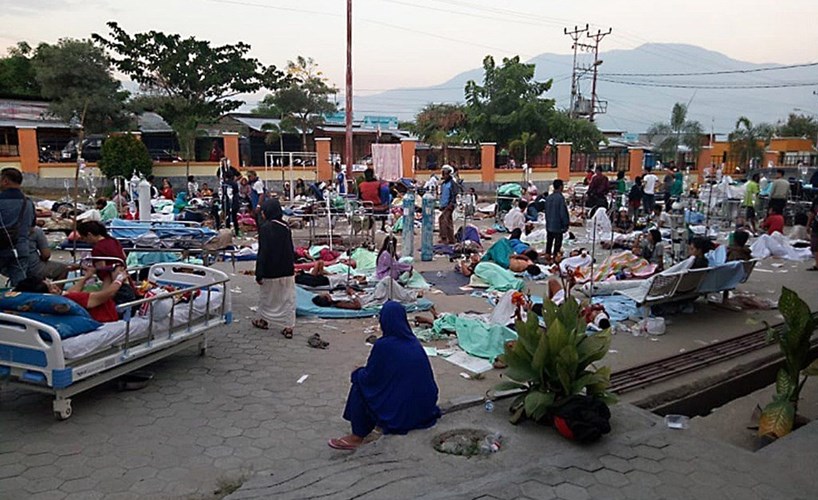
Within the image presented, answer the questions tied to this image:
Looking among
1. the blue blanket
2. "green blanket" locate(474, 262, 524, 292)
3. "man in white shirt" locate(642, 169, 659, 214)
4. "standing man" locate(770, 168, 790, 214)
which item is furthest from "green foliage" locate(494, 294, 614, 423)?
"man in white shirt" locate(642, 169, 659, 214)

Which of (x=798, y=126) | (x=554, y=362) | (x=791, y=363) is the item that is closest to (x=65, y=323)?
(x=554, y=362)

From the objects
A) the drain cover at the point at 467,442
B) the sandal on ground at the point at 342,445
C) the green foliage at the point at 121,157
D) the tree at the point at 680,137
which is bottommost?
the sandal on ground at the point at 342,445

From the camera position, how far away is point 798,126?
155ft

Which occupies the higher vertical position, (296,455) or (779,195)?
(779,195)

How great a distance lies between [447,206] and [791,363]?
9402 mm

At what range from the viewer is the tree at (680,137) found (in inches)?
1475

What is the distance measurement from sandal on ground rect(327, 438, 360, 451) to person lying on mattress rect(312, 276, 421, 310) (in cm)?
411

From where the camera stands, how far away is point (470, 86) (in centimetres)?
3400

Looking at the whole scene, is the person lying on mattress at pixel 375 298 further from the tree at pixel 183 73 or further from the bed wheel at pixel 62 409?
the tree at pixel 183 73

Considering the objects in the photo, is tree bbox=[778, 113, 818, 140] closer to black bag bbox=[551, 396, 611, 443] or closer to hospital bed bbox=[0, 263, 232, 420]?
black bag bbox=[551, 396, 611, 443]

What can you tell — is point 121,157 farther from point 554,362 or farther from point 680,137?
point 680,137

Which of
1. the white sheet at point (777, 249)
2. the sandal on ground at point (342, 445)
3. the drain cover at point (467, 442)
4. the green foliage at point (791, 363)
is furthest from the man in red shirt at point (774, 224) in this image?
the sandal on ground at point (342, 445)

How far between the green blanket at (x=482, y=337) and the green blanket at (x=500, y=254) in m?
4.29

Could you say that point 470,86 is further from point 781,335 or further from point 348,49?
point 781,335
